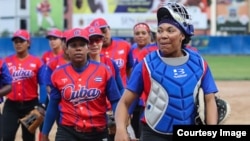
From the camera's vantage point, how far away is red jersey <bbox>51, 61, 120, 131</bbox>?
6.18 m

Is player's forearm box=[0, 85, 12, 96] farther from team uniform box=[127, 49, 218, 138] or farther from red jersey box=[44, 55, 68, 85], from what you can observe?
team uniform box=[127, 49, 218, 138]

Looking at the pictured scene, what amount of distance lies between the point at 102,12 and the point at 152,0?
4.60 metres

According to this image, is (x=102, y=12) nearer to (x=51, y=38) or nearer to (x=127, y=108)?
(x=51, y=38)

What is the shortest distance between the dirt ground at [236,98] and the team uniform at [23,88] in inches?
64.6

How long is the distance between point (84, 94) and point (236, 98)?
39.0 ft

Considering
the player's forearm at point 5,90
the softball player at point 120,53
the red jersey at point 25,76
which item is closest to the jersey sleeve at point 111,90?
the player's forearm at point 5,90

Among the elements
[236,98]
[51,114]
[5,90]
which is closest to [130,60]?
[5,90]

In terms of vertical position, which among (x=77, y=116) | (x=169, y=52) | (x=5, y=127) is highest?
(x=169, y=52)

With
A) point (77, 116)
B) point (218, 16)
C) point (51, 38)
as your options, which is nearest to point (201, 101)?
point (77, 116)

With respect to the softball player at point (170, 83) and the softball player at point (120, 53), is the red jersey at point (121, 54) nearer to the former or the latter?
the softball player at point (120, 53)

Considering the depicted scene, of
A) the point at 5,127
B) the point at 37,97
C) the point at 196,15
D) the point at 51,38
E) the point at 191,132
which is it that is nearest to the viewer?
the point at 191,132

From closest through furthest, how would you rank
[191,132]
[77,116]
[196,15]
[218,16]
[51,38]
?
[191,132]
[77,116]
[51,38]
[196,15]
[218,16]

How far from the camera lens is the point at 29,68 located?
9805 millimetres

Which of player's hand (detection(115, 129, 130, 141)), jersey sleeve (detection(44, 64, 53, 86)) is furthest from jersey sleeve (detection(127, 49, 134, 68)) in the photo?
player's hand (detection(115, 129, 130, 141))
